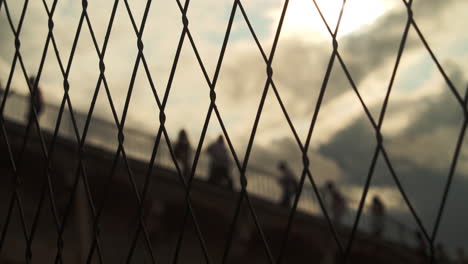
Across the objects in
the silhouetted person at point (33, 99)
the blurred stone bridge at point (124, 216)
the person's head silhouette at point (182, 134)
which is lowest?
the blurred stone bridge at point (124, 216)

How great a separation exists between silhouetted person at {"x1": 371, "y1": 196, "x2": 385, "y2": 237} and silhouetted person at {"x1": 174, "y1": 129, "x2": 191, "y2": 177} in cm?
736

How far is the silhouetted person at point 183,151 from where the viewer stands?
12.3m

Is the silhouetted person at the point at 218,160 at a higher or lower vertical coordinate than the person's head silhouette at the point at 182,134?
lower

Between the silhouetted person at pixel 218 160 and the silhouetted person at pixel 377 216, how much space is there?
649 centimetres

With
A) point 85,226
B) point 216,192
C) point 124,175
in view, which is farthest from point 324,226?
point 85,226

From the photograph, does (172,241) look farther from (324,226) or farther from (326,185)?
(326,185)

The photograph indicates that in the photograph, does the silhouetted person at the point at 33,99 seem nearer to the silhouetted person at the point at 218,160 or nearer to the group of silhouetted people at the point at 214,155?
the group of silhouetted people at the point at 214,155

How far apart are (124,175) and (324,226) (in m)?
6.20

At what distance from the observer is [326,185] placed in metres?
17.2

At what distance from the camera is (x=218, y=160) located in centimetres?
1270

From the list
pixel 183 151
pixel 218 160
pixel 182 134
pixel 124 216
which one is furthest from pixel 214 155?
pixel 124 216

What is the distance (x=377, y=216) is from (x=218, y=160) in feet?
24.0

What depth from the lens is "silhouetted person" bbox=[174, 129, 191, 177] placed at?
40.3ft

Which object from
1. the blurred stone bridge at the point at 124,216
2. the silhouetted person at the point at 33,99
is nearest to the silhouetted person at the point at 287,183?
the blurred stone bridge at the point at 124,216
